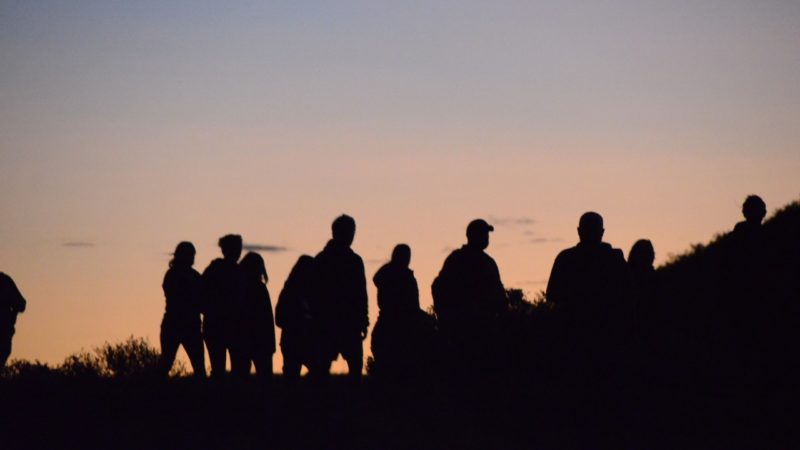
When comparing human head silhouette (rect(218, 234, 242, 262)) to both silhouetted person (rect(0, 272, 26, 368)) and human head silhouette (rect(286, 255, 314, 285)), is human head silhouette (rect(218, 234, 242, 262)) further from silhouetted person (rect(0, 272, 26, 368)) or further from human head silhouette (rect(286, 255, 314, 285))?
silhouetted person (rect(0, 272, 26, 368))

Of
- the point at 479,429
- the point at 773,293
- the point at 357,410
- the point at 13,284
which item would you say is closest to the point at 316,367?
the point at 357,410

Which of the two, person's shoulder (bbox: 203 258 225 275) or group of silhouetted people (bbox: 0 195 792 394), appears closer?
group of silhouetted people (bbox: 0 195 792 394)

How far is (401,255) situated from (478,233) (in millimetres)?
1040

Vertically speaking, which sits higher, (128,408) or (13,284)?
(13,284)

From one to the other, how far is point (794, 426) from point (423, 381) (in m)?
4.55

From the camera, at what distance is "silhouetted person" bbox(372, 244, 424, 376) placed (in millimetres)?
16234

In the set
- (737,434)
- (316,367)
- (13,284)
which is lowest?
(737,434)

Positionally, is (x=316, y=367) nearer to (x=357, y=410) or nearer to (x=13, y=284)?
(x=357, y=410)

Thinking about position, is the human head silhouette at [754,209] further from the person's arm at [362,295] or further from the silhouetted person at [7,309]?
the silhouetted person at [7,309]

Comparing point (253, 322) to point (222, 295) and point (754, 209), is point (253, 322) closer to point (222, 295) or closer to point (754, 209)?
point (222, 295)

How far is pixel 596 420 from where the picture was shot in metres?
15.1

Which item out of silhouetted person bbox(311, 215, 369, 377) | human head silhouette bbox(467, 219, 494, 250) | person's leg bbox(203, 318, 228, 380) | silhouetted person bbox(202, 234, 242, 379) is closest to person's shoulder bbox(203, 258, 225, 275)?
silhouetted person bbox(202, 234, 242, 379)

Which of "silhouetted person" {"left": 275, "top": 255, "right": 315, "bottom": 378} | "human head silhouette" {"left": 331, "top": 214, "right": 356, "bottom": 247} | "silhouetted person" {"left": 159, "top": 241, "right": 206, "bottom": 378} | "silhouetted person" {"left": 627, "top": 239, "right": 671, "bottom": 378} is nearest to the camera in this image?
"human head silhouette" {"left": 331, "top": 214, "right": 356, "bottom": 247}

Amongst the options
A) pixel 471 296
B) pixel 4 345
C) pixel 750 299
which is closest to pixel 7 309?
pixel 4 345
